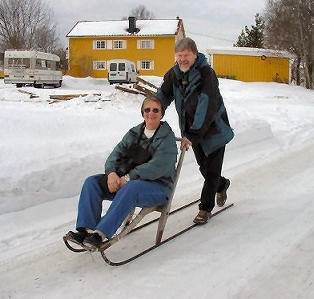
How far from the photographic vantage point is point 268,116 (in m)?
13.5

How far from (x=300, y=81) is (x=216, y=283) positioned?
3964 cm

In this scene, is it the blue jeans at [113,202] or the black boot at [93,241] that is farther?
the blue jeans at [113,202]

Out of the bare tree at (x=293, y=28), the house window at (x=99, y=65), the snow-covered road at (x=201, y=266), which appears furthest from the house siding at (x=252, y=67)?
the snow-covered road at (x=201, y=266)

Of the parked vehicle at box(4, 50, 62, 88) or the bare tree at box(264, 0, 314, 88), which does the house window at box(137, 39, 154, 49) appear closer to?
the bare tree at box(264, 0, 314, 88)

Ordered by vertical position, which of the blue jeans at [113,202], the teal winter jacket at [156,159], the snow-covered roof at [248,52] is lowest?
the blue jeans at [113,202]

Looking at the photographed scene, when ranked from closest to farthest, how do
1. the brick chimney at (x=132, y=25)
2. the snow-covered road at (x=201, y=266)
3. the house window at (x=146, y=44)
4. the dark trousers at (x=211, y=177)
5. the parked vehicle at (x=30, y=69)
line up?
the snow-covered road at (x=201, y=266) → the dark trousers at (x=211, y=177) → the parked vehicle at (x=30, y=69) → the house window at (x=146, y=44) → the brick chimney at (x=132, y=25)

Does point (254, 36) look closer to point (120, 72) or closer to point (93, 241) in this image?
point (120, 72)

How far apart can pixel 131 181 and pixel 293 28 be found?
31458mm

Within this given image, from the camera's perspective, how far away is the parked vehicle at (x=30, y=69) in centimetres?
2844

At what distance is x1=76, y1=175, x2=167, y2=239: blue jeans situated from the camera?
3541 mm

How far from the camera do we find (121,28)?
154ft

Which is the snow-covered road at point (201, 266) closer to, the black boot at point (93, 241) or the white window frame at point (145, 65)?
the black boot at point (93, 241)

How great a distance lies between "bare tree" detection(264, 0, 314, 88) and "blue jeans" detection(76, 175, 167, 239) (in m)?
30.8

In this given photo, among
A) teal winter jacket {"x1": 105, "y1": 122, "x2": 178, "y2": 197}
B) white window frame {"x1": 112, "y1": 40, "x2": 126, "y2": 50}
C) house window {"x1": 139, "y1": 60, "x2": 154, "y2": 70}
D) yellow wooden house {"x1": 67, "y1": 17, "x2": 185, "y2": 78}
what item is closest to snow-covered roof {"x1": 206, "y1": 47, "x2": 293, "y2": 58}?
yellow wooden house {"x1": 67, "y1": 17, "x2": 185, "y2": 78}
